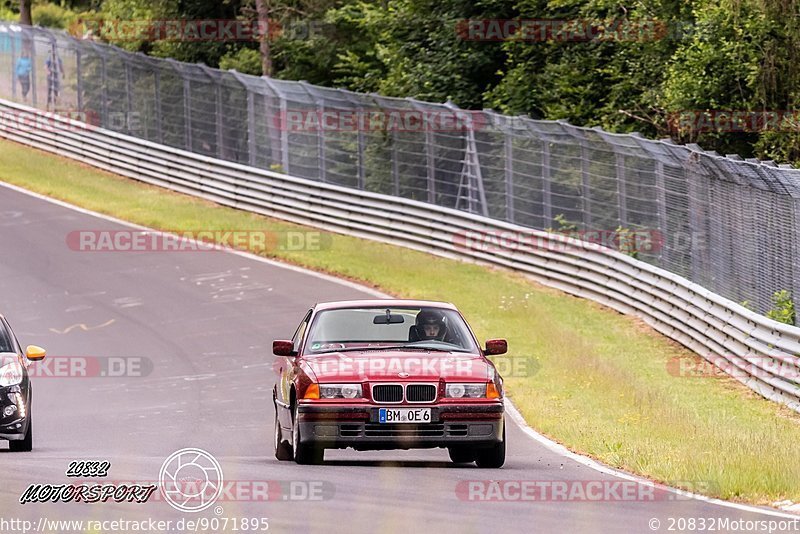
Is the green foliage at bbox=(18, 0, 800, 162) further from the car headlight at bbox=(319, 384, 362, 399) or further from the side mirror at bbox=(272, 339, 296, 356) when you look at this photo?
the car headlight at bbox=(319, 384, 362, 399)

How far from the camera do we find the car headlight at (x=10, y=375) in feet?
45.3

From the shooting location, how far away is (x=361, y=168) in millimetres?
34969

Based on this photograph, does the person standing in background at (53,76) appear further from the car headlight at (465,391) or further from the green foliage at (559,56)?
the car headlight at (465,391)

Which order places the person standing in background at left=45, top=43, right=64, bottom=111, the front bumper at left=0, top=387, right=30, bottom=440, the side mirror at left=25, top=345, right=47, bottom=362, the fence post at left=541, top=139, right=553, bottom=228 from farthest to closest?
the person standing in background at left=45, top=43, right=64, bottom=111 < the fence post at left=541, top=139, right=553, bottom=228 < the side mirror at left=25, top=345, right=47, bottom=362 < the front bumper at left=0, top=387, right=30, bottom=440

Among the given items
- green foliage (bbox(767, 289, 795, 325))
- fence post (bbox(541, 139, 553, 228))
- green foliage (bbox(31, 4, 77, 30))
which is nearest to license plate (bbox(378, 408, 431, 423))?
green foliage (bbox(767, 289, 795, 325))

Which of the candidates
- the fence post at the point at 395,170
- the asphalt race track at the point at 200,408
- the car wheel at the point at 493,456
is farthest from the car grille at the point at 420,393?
the fence post at the point at 395,170

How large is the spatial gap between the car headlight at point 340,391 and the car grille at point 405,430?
0.26 m

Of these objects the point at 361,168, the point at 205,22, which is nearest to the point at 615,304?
the point at 361,168

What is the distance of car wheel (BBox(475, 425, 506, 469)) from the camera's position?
12.7 meters

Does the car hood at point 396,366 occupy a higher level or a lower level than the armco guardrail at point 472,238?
higher

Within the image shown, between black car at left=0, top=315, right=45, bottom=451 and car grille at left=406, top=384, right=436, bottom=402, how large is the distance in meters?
3.59

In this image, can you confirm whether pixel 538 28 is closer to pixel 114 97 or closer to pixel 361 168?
pixel 361 168

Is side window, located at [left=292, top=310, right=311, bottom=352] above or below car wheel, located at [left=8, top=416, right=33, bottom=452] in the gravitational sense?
above

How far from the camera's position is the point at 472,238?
3186 centimetres
